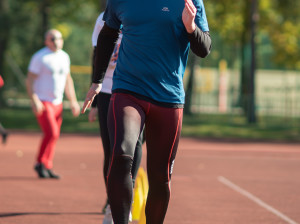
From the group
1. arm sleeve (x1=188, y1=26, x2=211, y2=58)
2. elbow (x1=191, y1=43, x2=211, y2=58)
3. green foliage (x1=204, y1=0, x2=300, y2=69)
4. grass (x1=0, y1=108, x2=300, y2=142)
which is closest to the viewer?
arm sleeve (x1=188, y1=26, x2=211, y2=58)

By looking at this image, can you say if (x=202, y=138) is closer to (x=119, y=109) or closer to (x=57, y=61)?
(x=57, y=61)

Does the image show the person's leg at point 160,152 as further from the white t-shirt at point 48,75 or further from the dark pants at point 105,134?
the white t-shirt at point 48,75

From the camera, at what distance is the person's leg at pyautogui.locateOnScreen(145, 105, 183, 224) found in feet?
16.7

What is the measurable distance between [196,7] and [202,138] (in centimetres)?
1667

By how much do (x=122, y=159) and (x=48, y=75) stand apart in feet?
19.5

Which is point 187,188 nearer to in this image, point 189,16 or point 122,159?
point 122,159

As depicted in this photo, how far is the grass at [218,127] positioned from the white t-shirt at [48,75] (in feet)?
37.5

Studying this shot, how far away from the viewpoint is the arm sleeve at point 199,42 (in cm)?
493

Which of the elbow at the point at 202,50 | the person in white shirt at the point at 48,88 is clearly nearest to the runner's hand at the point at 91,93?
the elbow at the point at 202,50

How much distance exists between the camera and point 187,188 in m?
10.1

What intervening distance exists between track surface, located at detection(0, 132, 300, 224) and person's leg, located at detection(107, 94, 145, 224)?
2.36 meters

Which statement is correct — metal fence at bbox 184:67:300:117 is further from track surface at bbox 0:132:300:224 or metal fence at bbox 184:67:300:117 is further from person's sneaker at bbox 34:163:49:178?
person's sneaker at bbox 34:163:49:178

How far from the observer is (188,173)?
39.8 ft

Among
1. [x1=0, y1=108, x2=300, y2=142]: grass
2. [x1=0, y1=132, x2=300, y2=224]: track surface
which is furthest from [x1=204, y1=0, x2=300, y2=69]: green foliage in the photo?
[x1=0, y1=132, x2=300, y2=224]: track surface
